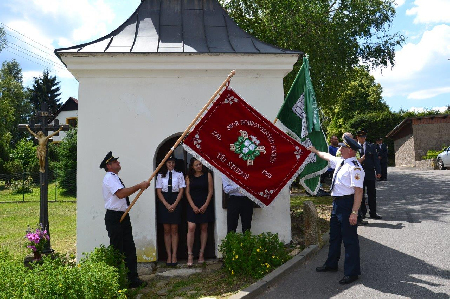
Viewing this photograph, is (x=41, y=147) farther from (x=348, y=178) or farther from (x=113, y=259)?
(x=348, y=178)

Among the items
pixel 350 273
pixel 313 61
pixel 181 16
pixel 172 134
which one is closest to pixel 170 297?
pixel 350 273

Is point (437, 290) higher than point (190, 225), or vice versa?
point (190, 225)

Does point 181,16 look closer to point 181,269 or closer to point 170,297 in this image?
point 181,269

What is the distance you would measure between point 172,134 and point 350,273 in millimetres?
3907

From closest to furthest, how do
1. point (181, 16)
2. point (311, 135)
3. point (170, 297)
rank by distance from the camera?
point (170, 297) < point (311, 135) < point (181, 16)

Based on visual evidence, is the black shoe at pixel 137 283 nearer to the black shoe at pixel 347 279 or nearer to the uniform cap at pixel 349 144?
the black shoe at pixel 347 279

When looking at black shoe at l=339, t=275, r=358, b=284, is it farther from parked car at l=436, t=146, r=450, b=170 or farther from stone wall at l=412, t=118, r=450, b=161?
stone wall at l=412, t=118, r=450, b=161

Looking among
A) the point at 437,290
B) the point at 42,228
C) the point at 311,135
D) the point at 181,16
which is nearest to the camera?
the point at 437,290

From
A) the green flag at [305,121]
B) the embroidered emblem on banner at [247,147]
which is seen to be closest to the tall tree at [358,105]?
the green flag at [305,121]

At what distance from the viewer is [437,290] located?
A: 5160 mm

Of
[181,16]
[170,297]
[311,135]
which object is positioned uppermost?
[181,16]

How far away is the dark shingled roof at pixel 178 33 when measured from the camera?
764 centimetres

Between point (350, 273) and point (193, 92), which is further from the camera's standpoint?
point (193, 92)

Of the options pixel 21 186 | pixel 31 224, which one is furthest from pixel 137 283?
pixel 21 186
